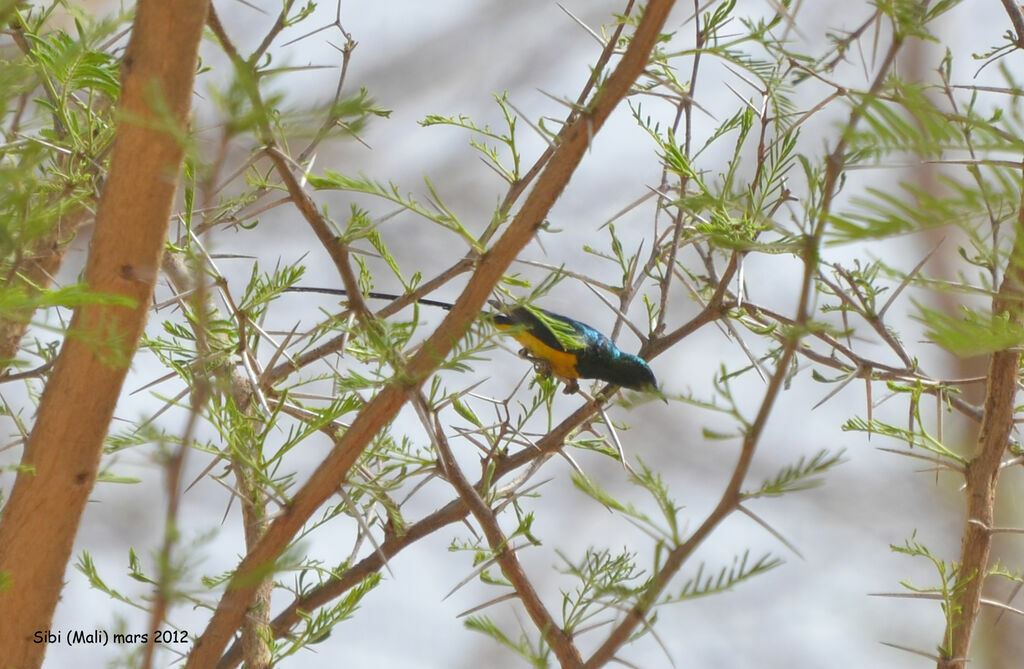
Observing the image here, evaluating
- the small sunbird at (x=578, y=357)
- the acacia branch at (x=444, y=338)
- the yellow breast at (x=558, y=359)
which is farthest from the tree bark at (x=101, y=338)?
the yellow breast at (x=558, y=359)

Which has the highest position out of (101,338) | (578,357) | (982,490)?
(578,357)

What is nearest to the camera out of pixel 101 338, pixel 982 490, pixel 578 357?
pixel 101 338

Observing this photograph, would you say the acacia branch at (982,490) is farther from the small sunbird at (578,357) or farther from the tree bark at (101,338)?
the tree bark at (101,338)

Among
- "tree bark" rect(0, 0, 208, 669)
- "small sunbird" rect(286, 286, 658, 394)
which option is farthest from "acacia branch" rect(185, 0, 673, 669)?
"small sunbird" rect(286, 286, 658, 394)

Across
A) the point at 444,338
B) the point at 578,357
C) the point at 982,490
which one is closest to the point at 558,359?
the point at 578,357

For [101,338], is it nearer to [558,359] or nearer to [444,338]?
[444,338]

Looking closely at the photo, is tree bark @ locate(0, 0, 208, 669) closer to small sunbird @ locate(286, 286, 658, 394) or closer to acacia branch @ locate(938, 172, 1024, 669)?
small sunbird @ locate(286, 286, 658, 394)

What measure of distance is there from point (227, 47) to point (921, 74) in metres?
1.80

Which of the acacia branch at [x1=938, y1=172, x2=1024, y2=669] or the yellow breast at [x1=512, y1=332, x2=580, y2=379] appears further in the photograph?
the yellow breast at [x1=512, y1=332, x2=580, y2=379]

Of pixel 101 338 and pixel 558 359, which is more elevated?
pixel 558 359

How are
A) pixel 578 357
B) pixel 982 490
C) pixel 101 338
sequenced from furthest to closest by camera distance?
pixel 578 357 → pixel 982 490 → pixel 101 338

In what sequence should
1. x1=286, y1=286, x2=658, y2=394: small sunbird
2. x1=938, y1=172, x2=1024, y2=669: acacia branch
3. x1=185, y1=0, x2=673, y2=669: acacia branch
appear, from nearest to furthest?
1. x1=185, y1=0, x2=673, y2=669: acacia branch
2. x1=938, y1=172, x2=1024, y2=669: acacia branch
3. x1=286, y1=286, x2=658, y2=394: small sunbird

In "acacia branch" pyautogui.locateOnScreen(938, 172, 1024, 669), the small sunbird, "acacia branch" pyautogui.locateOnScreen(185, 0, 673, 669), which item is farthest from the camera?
the small sunbird

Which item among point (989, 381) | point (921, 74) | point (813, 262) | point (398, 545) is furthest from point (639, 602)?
point (921, 74)
